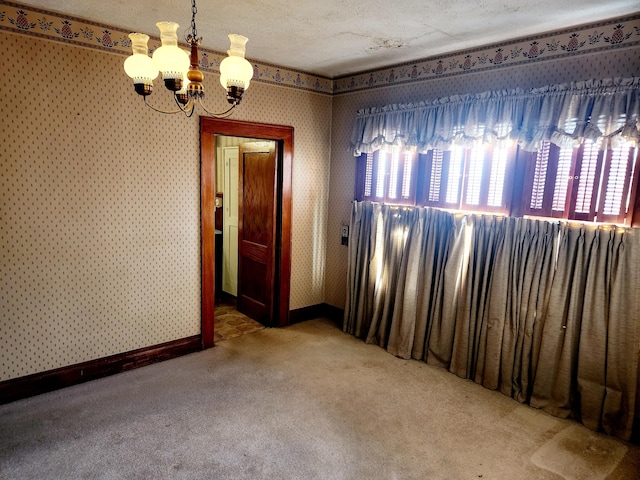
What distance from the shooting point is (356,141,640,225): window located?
9.05ft

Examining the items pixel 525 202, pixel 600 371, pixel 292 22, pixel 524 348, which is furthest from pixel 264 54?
pixel 600 371

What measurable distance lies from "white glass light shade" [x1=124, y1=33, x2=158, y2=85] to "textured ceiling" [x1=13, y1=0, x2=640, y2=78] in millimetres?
789

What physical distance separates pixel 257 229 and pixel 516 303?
9.40ft

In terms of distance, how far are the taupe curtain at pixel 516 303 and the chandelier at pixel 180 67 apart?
2.34m

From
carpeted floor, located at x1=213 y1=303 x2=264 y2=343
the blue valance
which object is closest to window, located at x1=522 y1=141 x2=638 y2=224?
the blue valance

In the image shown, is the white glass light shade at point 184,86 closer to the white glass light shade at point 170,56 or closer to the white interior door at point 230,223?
the white glass light shade at point 170,56

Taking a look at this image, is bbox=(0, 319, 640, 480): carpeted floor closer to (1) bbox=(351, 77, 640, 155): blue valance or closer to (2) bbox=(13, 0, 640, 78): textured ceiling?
(1) bbox=(351, 77, 640, 155): blue valance

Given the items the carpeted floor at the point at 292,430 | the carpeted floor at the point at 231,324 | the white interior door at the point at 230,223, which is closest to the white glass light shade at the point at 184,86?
the carpeted floor at the point at 292,430

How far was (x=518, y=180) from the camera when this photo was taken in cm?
321

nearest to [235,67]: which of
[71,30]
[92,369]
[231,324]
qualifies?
[71,30]

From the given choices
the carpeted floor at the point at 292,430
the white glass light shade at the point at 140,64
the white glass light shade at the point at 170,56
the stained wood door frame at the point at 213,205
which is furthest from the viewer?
the stained wood door frame at the point at 213,205

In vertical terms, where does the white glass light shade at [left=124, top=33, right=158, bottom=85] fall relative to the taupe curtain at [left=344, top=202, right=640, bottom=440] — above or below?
above

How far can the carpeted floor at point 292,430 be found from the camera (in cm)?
241

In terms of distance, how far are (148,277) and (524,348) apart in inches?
129
